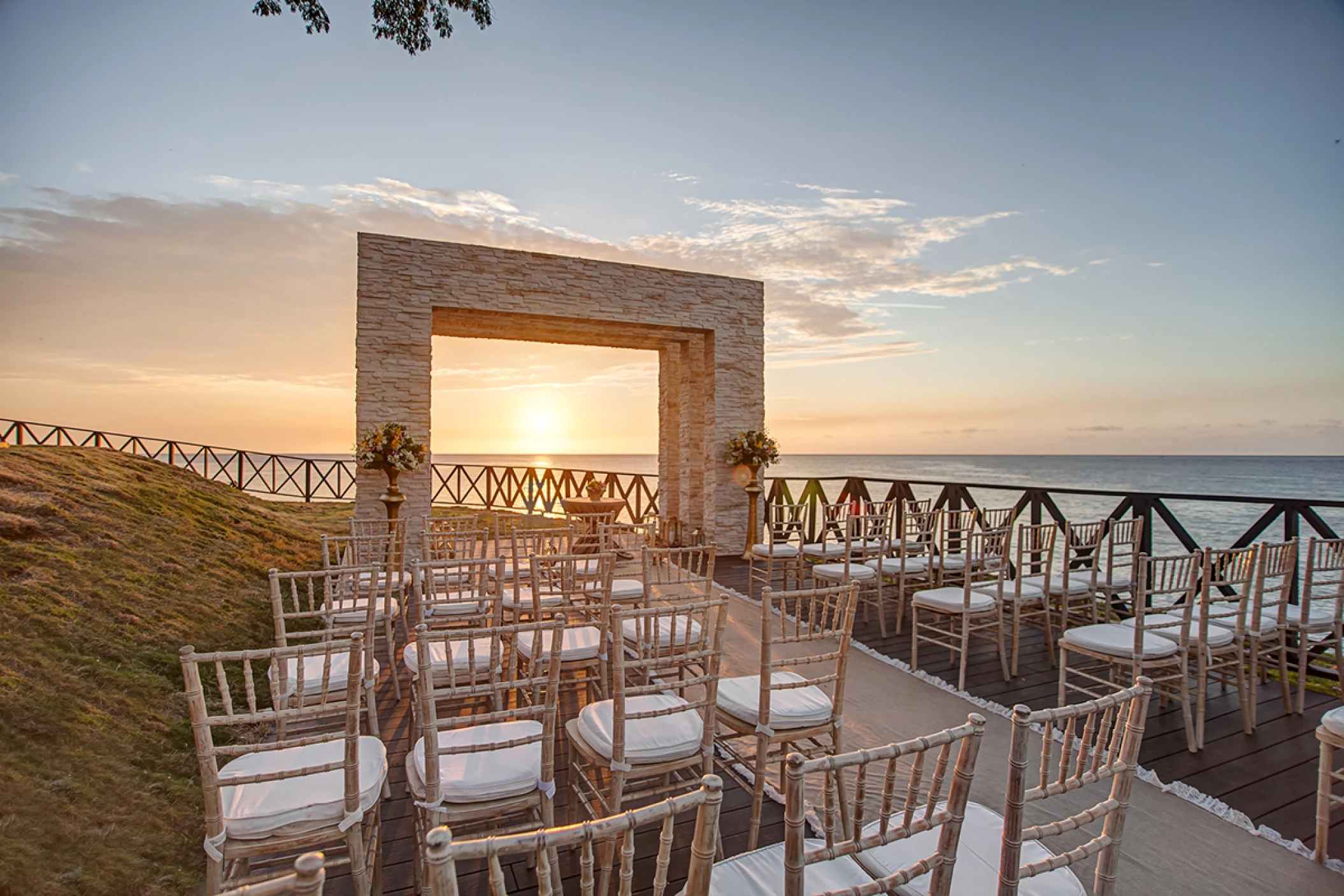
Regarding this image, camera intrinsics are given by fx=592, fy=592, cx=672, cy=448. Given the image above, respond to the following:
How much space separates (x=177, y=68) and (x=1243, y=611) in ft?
30.0

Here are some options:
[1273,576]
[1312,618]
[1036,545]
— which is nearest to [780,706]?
[1273,576]

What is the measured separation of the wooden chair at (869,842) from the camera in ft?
3.26

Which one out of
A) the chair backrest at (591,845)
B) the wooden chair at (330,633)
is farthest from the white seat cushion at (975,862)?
the wooden chair at (330,633)

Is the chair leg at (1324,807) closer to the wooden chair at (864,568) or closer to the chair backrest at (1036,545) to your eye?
the chair backrest at (1036,545)

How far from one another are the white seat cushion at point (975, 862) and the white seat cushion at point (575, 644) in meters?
1.62

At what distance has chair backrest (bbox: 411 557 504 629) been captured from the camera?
9.34 feet

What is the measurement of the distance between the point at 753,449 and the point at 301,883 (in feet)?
27.8

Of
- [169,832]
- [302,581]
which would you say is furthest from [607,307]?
[169,832]

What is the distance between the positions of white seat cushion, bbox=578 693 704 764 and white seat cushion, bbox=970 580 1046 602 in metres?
2.92

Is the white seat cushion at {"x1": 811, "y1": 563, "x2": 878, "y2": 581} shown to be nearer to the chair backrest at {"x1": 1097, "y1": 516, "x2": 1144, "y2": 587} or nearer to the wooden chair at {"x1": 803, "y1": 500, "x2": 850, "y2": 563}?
the wooden chair at {"x1": 803, "y1": 500, "x2": 850, "y2": 563}

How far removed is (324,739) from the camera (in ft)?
5.40

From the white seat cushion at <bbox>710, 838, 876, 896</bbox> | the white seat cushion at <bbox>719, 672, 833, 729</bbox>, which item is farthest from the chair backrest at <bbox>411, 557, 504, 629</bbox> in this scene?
the white seat cushion at <bbox>710, 838, 876, 896</bbox>

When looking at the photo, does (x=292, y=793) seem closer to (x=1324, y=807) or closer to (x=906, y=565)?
(x=1324, y=807)

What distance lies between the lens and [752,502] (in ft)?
29.1
